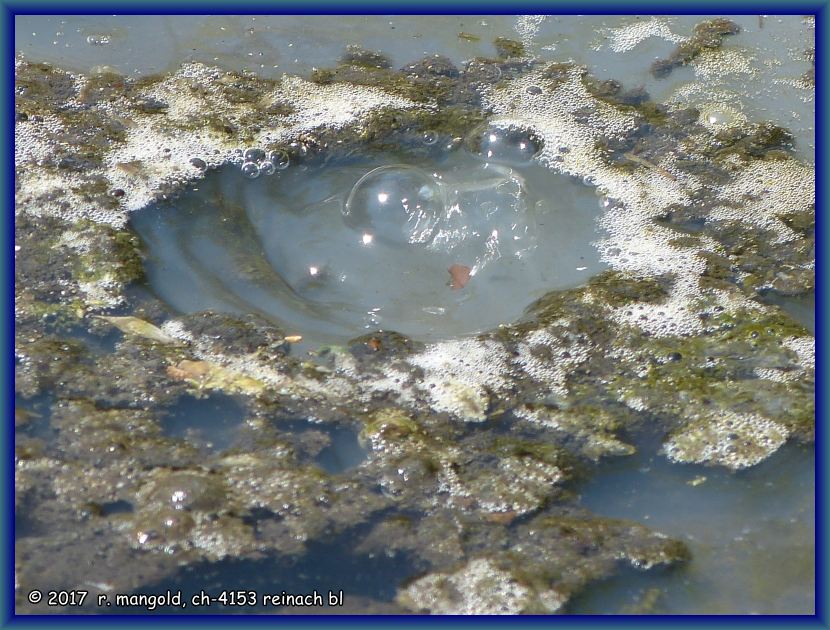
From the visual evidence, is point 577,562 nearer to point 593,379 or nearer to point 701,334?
point 593,379

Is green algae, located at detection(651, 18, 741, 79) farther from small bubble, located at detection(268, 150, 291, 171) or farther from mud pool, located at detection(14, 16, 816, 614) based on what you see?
small bubble, located at detection(268, 150, 291, 171)

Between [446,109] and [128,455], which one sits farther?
[446,109]

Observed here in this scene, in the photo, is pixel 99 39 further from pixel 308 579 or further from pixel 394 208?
pixel 308 579

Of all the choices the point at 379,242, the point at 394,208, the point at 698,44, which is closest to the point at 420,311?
the point at 379,242

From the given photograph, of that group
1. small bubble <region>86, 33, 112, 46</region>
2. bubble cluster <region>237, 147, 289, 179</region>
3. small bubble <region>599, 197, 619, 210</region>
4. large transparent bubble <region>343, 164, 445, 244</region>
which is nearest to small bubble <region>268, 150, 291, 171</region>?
bubble cluster <region>237, 147, 289, 179</region>

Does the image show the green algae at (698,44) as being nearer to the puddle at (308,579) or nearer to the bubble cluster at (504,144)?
the bubble cluster at (504,144)

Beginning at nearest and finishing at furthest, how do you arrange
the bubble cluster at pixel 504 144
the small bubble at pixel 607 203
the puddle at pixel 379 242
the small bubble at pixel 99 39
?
the puddle at pixel 379 242 → the small bubble at pixel 607 203 → the bubble cluster at pixel 504 144 → the small bubble at pixel 99 39

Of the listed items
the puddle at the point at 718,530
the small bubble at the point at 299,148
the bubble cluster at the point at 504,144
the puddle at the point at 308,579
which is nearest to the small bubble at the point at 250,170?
the small bubble at the point at 299,148

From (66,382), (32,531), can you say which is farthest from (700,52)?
(32,531)
